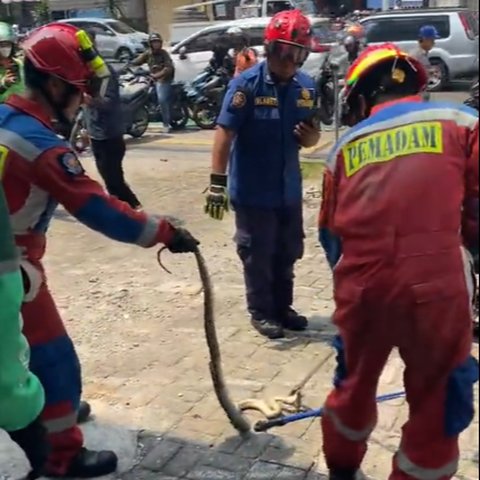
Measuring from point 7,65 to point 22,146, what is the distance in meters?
3.94

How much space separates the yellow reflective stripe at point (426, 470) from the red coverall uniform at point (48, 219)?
4.24 feet

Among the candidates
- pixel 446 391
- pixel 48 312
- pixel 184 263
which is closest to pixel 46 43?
pixel 48 312

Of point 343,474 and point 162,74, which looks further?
point 162,74

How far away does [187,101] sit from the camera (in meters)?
14.4

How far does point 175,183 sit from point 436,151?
7.26 meters

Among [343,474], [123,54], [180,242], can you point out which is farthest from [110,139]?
[123,54]

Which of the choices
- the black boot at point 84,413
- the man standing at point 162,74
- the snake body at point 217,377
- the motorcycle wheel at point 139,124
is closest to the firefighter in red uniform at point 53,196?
the snake body at point 217,377

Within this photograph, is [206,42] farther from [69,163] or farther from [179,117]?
[69,163]

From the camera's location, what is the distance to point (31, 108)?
131 inches

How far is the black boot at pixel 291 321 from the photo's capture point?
5305 millimetres

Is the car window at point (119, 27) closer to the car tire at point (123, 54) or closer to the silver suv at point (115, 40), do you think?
the silver suv at point (115, 40)

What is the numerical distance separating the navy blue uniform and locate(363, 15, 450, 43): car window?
44.4 feet

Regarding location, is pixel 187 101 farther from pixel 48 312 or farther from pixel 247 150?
pixel 48 312

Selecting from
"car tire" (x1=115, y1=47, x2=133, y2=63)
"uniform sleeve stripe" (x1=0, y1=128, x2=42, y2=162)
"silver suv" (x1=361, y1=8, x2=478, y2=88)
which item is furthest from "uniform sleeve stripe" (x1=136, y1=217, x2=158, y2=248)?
"car tire" (x1=115, y1=47, x2=133, y2=63)
